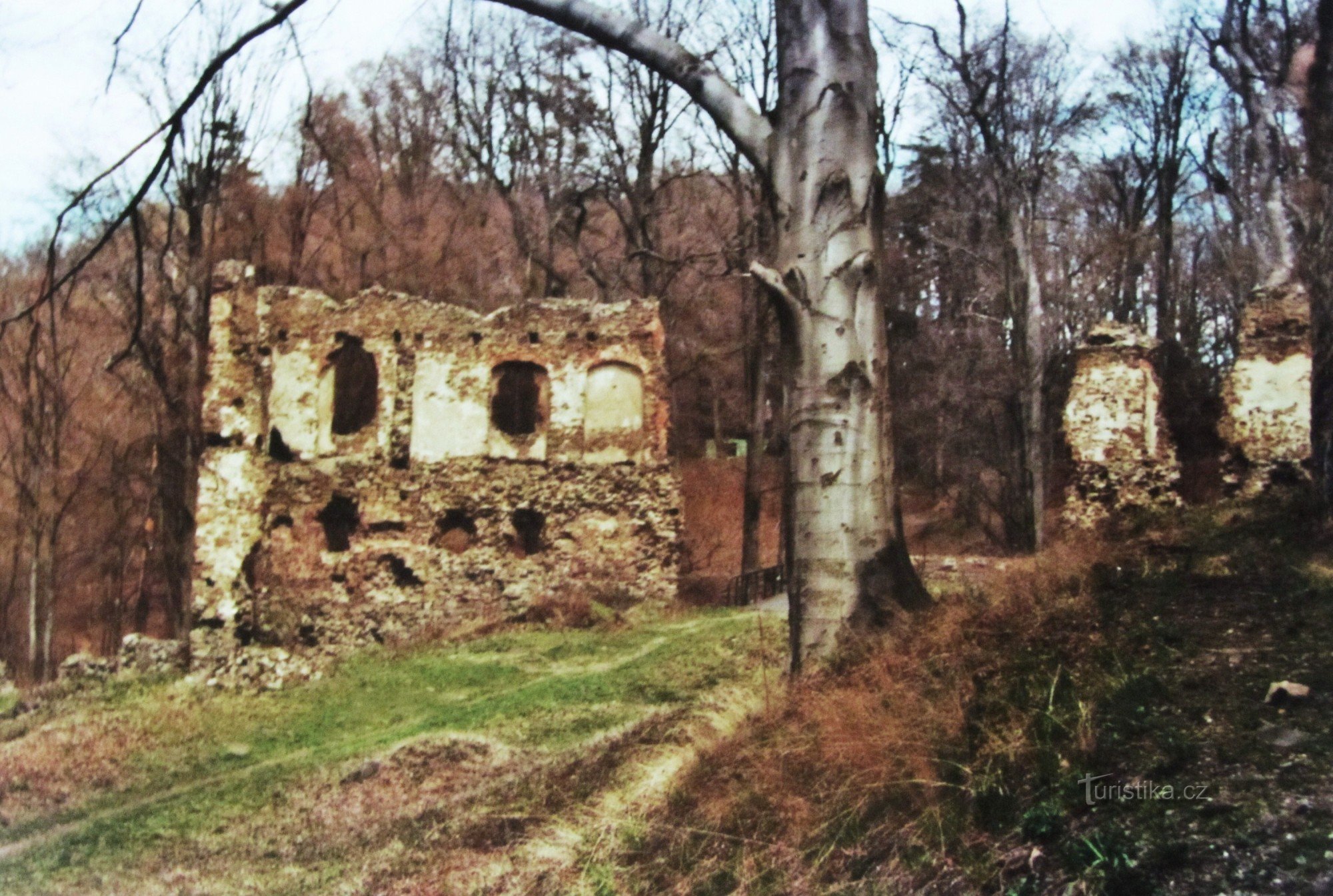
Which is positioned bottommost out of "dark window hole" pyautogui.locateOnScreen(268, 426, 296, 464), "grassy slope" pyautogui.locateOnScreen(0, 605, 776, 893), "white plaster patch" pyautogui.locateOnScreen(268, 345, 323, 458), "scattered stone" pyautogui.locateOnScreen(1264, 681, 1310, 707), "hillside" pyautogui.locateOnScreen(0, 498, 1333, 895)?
"grassy slope" pyautogui.locateOnScreen(0, 605, 776, 893)

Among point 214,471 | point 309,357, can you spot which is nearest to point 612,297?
point 309,357

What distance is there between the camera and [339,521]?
1973cm

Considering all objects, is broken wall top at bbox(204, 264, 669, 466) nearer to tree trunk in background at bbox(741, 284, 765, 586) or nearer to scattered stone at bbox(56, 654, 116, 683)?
tree trunk in background at bbox(741, 284, 765, 586)

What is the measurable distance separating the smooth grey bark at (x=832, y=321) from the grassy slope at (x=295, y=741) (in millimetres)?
2009

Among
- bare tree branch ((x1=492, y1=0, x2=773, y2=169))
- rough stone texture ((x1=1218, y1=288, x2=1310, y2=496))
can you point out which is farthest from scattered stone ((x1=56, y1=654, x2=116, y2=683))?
rough stone texture ((x1=1218, y1=288, x2=1310, y2=496))

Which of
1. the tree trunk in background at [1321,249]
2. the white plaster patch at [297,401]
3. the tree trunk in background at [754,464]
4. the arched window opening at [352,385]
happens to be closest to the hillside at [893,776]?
the tree trunk in background at [1321,249]

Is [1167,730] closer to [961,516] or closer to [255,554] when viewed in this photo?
[255,554]

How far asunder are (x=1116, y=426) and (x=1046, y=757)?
1299 centimetres

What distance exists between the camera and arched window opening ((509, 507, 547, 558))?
1936cm

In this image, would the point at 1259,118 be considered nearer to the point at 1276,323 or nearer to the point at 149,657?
the point at 1276,323

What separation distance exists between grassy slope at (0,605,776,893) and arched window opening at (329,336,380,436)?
561 centimetres

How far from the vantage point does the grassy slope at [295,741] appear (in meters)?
7.46

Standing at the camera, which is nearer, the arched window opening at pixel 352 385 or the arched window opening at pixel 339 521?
the arched window opening at pixel 339 521

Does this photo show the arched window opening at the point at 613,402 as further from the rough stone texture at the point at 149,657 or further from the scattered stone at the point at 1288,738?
the scattered stone at the point at 1288,738
